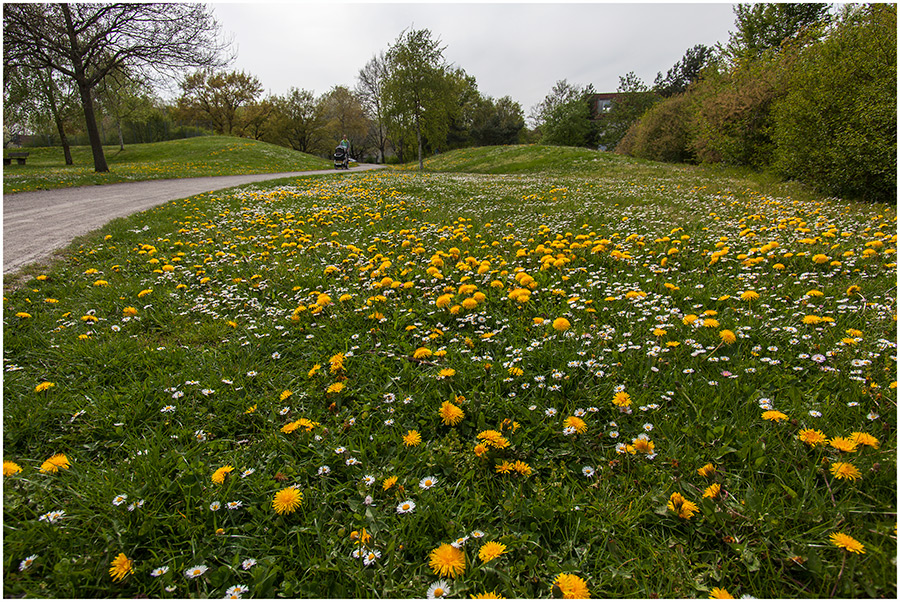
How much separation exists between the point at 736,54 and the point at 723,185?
57.7 ft

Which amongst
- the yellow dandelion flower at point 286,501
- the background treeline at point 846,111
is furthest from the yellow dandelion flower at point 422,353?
the background treeline at point 846,111

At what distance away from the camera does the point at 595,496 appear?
1.61 m

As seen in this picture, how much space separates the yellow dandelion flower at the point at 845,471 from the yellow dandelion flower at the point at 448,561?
1.50 m

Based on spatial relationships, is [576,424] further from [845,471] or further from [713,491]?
[845,471]

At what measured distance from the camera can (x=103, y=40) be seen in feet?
54.1

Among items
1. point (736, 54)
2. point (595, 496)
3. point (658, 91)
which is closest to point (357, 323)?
point (595, 496)

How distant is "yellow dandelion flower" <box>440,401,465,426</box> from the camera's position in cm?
198

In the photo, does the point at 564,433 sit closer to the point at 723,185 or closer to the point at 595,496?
the point at 595,496

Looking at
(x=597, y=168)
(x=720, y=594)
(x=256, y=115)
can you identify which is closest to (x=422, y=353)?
(x=720, y=594)

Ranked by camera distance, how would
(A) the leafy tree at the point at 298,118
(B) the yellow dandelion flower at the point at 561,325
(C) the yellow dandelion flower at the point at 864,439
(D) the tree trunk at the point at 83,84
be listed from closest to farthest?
1. (C) the yellow dandelion flower at the point at 864,439
2. (B) the yellow dandelion flower at the point at 561,325
3. (D) the tree trunk at the point at 83,84
4. (A) the leafy tree at the point at 298,118

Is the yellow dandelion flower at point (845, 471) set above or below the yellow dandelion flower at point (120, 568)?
above

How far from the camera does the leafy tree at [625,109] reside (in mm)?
43375

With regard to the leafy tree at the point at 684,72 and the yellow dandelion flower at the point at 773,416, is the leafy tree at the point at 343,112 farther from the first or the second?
the yellow dandelion flower at the point at 773,416

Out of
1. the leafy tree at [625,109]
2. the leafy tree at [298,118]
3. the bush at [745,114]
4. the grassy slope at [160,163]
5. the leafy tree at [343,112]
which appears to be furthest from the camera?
the leafy tree at [343,112]
